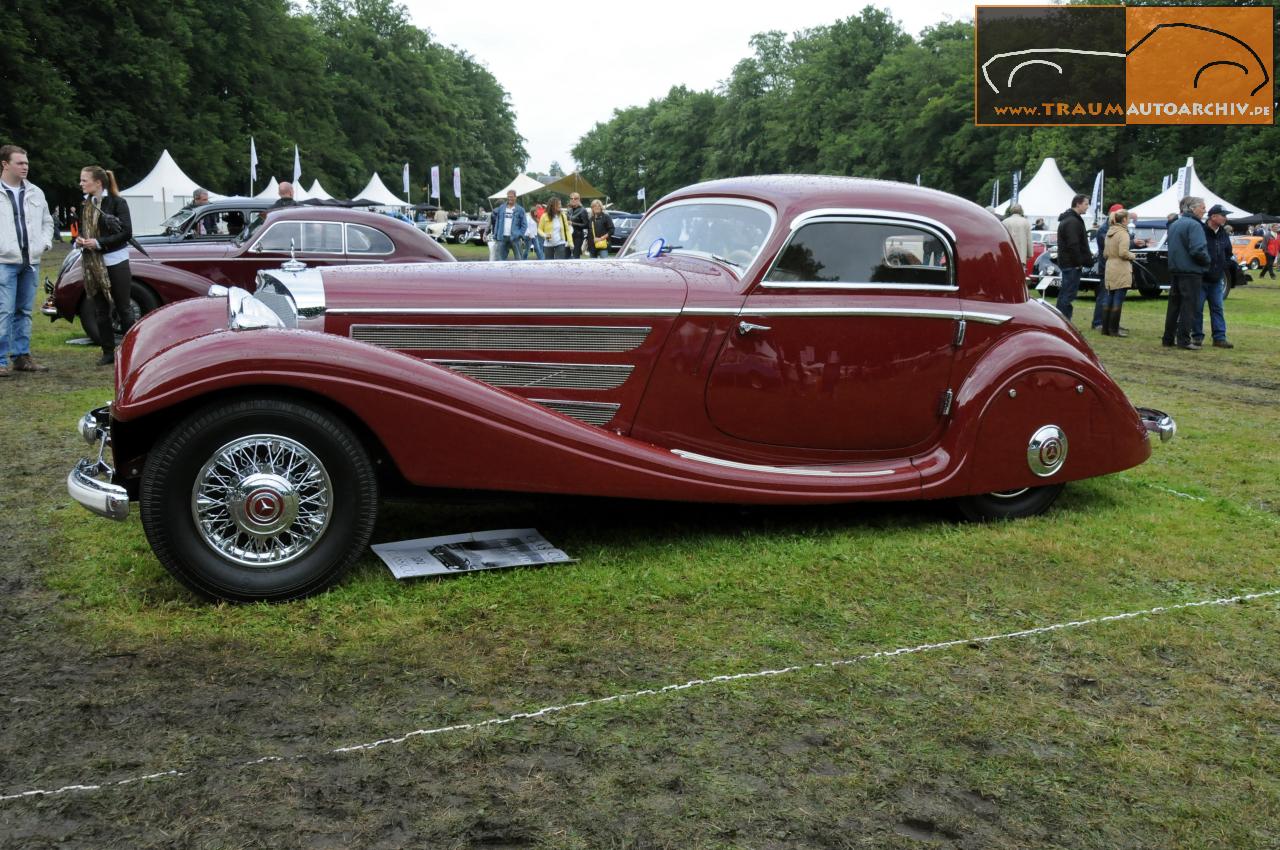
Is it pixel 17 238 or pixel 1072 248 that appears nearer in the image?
pixel 17 238

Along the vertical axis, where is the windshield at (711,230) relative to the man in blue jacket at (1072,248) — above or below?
below

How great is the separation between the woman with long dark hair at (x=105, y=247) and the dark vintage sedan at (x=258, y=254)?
32 cm

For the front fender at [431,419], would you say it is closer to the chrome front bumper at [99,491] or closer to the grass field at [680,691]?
the chrome front bumper at [99,491]

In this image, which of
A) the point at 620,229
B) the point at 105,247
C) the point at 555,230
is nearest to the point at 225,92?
the point at 620,229

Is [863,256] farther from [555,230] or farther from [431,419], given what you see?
[555,230]


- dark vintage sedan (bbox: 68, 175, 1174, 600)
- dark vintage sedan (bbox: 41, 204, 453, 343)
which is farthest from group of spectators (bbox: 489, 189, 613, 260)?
dark vintage sedan (bbox: 68, 175, 1174, 600)

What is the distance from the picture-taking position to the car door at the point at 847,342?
472 centimetres

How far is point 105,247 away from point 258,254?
151cm

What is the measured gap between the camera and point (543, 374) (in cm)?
458

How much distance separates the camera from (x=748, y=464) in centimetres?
478

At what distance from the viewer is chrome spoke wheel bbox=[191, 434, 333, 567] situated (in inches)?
154

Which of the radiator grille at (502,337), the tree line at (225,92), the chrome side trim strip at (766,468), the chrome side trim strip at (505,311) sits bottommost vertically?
the chrome side trim strip at (766,468)

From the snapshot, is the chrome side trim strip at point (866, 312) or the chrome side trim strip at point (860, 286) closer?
the chrome side trim strip at point (866, 312)

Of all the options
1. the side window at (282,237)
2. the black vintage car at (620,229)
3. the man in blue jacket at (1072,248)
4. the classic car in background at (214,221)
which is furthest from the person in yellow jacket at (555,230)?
the black vintage car at (620,229)
